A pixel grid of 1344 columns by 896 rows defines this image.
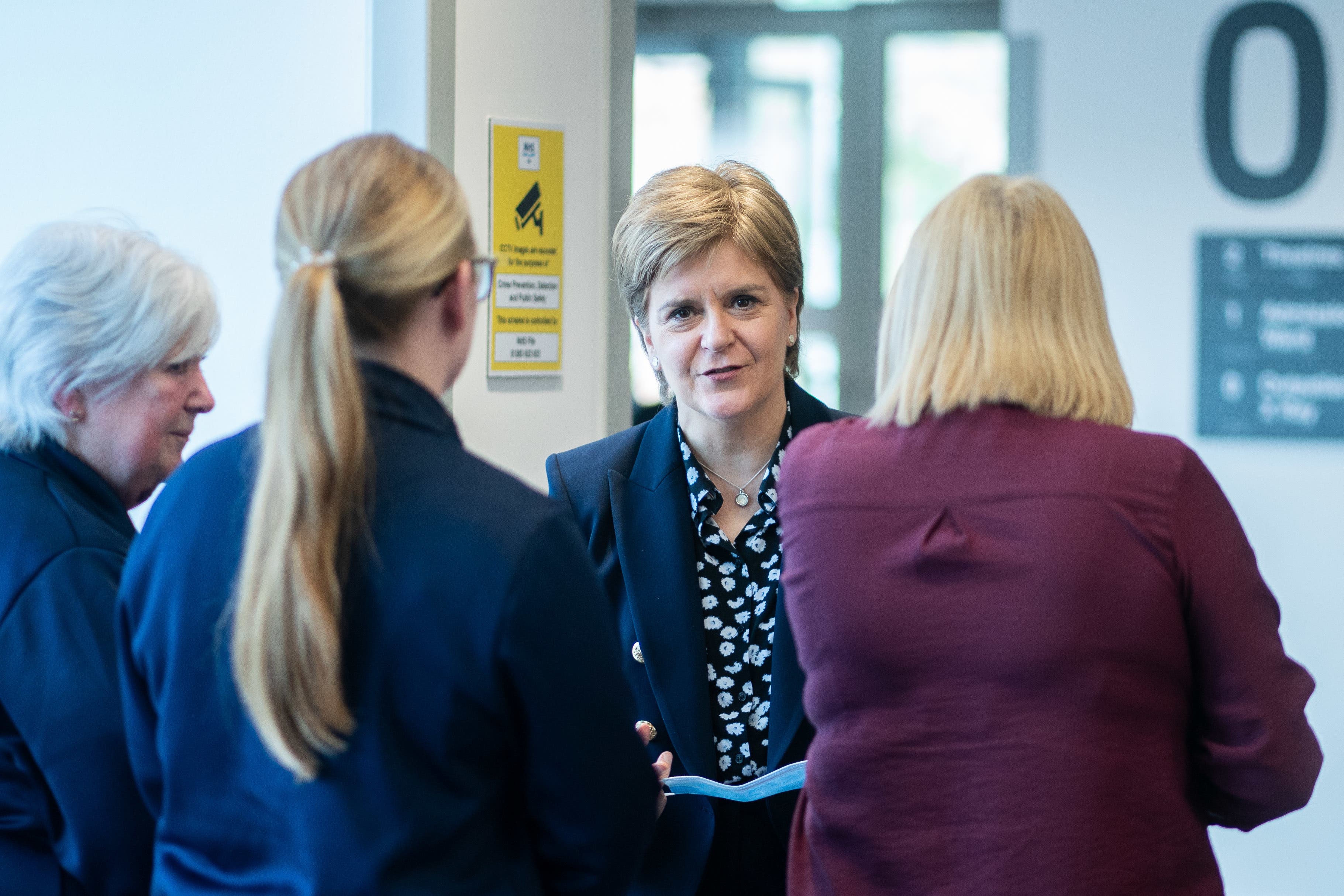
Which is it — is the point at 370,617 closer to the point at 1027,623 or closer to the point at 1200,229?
the point at 1027,623

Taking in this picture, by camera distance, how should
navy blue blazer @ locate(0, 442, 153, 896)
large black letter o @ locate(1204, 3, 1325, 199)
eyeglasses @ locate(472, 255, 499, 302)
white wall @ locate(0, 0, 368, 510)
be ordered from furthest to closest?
large black letter o @ locate(1204, 3, 1325, 199)
white wall @ locate(0, 0, 368, 510)
navy blue blazer @ locate(0, 442, 153, 896)
eyeglasses @ locate(472, 255, 499, 302)

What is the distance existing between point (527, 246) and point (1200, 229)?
2.01 meters

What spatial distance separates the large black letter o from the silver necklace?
2340 millimetres

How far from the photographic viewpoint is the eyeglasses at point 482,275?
3.73 ft

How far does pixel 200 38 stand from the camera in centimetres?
256

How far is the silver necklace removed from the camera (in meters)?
1.80

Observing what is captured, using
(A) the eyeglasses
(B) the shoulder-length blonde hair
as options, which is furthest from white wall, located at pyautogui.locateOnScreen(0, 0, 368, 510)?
(B) the shoulder-length blonde hair

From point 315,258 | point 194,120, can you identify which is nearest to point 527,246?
point 194,120

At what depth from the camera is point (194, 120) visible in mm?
2572

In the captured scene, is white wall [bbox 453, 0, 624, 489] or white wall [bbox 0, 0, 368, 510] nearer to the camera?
white wall [bbox 0, 0, 368, 510]

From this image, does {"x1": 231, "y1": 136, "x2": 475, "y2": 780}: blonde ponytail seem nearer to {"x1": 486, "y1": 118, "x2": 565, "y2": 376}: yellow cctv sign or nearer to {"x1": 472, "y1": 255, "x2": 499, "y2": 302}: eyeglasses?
{"x1": 472, "y1": 255, "x2": 499, "y2": 302}: eyeglasses

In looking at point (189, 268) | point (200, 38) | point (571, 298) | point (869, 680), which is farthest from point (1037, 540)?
point (200, 38)

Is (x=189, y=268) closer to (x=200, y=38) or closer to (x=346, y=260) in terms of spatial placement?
(x=346, y=260)

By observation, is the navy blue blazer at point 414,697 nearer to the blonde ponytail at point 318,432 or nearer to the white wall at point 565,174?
the blonde ponytail at point 318,432
